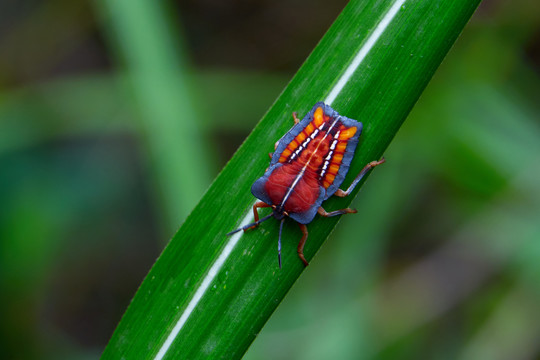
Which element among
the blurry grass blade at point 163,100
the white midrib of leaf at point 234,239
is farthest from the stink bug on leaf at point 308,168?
the blurry grass blade at point 163,100

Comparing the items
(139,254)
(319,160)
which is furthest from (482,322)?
(139,254)

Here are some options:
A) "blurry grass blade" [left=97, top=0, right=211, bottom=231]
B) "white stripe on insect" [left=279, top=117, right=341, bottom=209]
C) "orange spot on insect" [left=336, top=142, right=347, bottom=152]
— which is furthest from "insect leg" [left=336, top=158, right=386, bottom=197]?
"blurry grass blade" [left=97, top=0, right=211, bottom=231]

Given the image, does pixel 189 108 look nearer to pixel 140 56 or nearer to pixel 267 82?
pixel 140 56

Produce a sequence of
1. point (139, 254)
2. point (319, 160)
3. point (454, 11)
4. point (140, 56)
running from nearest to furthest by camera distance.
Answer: point (454, 11), point (319, 160), point (140, 56), point (139, 254)

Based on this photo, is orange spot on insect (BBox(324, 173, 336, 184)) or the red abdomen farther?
orange spot on insect (BBox(324, 173, 336, 184))

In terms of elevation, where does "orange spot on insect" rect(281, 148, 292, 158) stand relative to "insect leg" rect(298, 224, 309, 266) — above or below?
above

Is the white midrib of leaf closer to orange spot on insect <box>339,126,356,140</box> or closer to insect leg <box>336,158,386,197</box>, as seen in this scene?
orange spot on insect <box>339,126,356,140</box>

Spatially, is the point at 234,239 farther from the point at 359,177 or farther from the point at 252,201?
the point at 359,177
